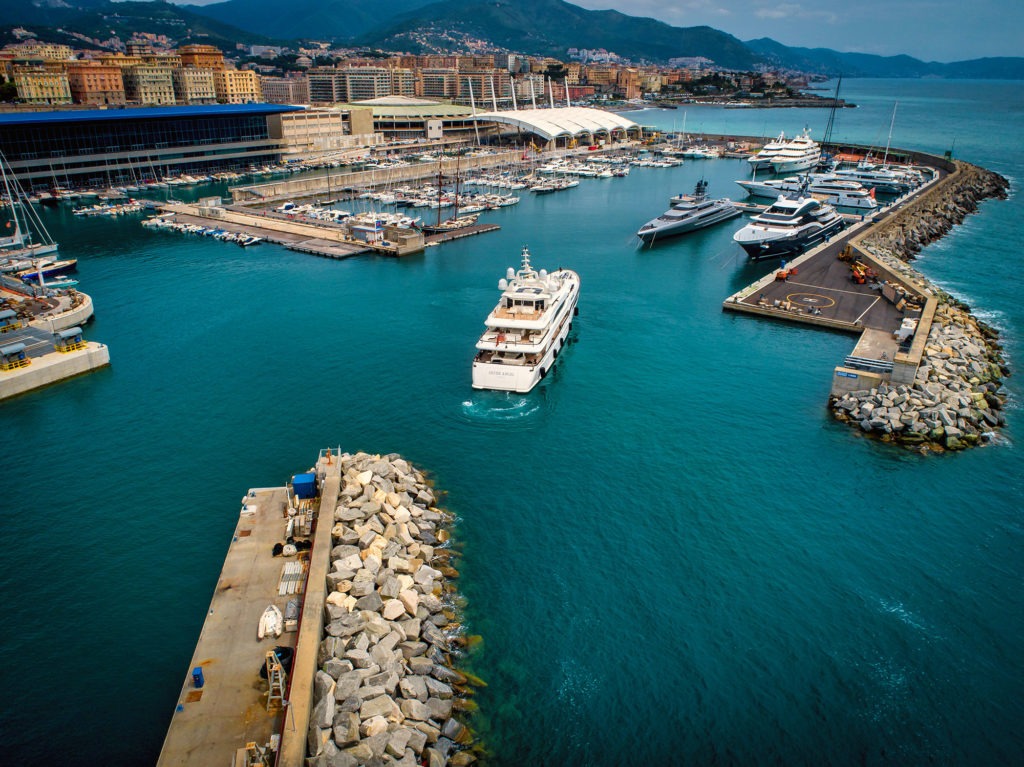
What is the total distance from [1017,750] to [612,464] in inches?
561

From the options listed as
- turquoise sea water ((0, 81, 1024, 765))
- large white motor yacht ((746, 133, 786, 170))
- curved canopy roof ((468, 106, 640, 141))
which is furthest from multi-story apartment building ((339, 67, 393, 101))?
turquoise sea water ((0, 81, 1024, 765))

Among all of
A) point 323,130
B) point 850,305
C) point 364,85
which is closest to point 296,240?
point 850,305

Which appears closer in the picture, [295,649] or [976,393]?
[295,649]

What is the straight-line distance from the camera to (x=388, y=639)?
1658cm

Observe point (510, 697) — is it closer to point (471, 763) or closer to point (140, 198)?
→ point (471, 763)

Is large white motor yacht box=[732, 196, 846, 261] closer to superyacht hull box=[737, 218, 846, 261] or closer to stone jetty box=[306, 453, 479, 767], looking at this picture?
superyacht hull box=[737, 218, 846, 261]

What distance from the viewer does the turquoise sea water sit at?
15.9 metres

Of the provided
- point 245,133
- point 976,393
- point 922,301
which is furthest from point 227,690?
point 245,133

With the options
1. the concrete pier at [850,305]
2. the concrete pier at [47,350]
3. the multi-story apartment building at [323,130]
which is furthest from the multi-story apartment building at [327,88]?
the concrete pier at [850,305]

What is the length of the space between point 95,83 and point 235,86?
31.0 m

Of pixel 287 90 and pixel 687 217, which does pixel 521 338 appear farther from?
pixel 287 90

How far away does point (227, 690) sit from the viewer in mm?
14836

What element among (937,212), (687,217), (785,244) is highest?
(937,212)

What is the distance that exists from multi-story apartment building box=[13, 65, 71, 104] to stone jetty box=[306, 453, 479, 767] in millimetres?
137163
